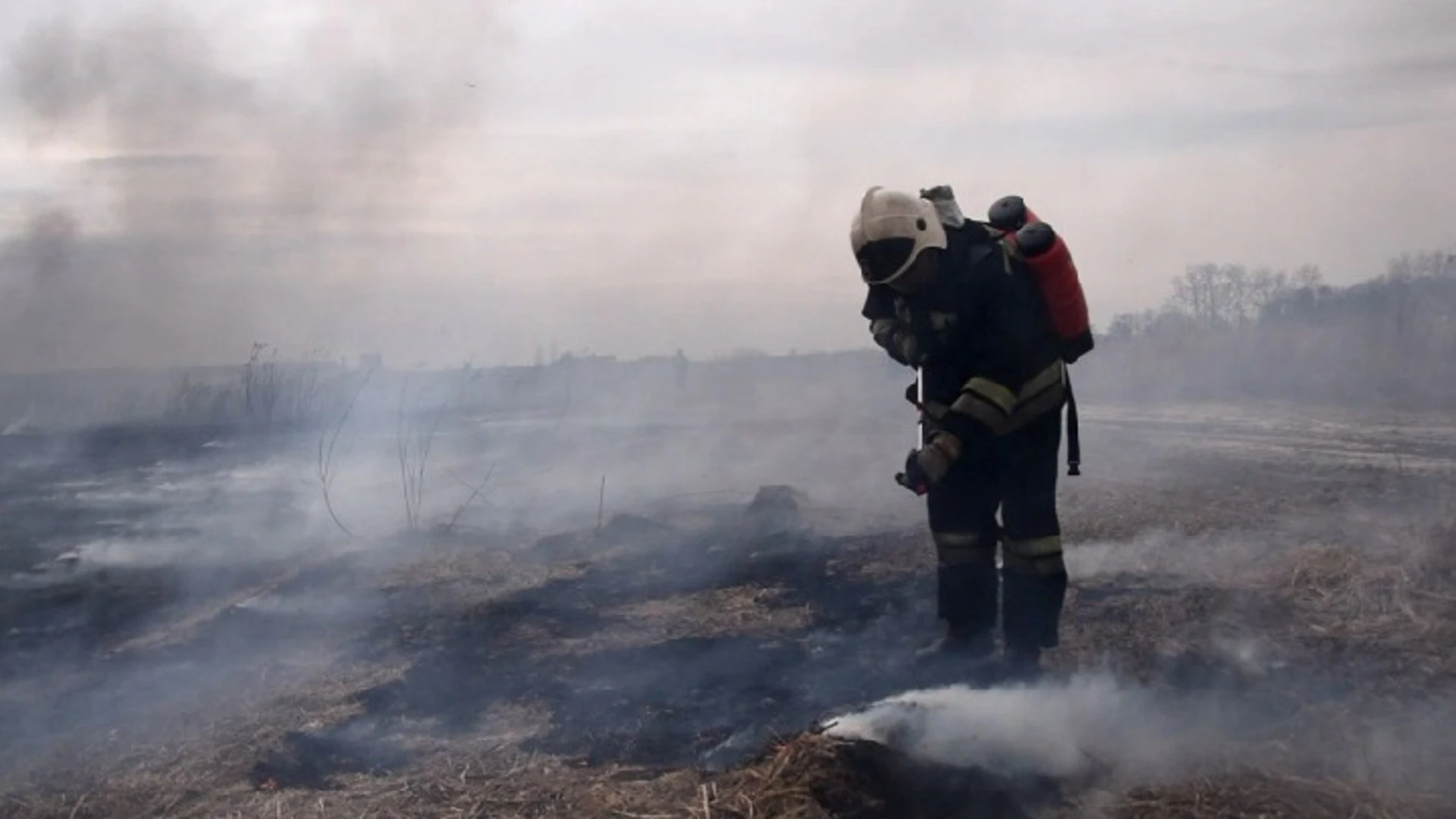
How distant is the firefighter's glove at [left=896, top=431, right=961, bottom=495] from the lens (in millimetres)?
4121

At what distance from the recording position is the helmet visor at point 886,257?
4016mm

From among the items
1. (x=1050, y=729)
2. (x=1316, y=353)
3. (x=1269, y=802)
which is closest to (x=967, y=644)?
(x=1050, y=729)

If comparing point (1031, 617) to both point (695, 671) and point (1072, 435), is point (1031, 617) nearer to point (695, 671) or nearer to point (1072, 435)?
point (1072, 435)

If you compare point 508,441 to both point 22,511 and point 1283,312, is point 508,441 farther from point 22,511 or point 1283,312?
point 1283,312

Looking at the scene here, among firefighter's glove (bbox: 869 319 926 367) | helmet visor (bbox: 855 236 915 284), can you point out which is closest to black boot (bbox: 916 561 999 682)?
firefighter's glove (bbox: 869 319 926 367)

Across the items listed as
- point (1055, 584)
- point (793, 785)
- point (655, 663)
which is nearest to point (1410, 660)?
point (1055, 584)

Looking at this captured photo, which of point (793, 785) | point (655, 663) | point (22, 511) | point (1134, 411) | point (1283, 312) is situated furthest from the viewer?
point (1283, 312)

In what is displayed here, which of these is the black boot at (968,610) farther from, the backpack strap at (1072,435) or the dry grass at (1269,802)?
the dry grass at (1269,802)

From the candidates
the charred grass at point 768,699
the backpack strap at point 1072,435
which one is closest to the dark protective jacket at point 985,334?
the backpack strap at point 1072,435

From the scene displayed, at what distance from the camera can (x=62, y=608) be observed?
811 cm

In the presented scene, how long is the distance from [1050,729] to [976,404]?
1.18 metres

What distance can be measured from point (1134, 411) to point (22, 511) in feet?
53.8

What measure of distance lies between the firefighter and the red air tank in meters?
0.04

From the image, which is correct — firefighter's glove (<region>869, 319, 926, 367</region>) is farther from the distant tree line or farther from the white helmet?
the distant tree line
